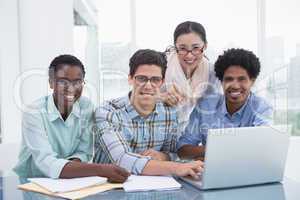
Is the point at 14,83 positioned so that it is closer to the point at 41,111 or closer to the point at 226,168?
the point at 41,111

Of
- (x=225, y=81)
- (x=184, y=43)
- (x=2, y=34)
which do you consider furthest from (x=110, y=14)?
(x=225, y=81)

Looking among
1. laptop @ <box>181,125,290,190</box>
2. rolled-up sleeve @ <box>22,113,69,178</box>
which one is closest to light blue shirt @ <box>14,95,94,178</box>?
rolled-up sleeve @ <box>22,113,69,178</box>

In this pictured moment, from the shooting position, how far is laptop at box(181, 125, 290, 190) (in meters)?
1.12

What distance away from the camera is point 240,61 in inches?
66.7

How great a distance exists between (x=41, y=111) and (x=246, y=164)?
0.83 meters

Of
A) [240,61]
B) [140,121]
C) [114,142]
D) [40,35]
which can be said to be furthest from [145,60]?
[40,35]

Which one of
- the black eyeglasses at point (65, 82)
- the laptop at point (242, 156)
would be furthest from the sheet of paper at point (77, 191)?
the black eyeglasses at point (65, 82)

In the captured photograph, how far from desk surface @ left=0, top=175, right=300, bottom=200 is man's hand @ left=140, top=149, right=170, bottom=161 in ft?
0.86

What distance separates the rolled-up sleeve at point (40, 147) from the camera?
1267 millimetres

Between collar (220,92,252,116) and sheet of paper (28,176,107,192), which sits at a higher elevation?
collar (220,92,252,116)

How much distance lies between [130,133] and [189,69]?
1.76ft

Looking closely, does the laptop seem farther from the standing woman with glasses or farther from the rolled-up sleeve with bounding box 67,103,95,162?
the standing woman with glasses

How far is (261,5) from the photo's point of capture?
3.84 m

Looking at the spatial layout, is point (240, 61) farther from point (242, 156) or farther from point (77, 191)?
point (77, 191)
